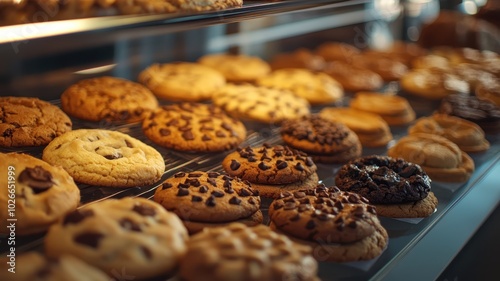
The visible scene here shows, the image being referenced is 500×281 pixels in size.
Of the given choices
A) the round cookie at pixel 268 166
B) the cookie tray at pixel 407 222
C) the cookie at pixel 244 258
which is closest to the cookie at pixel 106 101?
the cookie tray at pixel 407 222

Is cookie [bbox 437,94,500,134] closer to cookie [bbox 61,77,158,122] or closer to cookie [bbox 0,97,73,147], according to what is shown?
cookie [bbox 61,77,158,122]

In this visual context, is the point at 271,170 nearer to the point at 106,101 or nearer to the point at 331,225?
the point at 331,225

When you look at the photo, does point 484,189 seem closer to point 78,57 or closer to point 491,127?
point 491,127

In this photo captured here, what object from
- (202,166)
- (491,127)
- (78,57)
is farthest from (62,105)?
(491,127)

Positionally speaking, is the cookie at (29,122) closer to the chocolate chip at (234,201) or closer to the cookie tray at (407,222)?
the cookie tray at (407,222)

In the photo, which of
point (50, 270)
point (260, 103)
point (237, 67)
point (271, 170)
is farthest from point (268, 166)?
point (237, 67)

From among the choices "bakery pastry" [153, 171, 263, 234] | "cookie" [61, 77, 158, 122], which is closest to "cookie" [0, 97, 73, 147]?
"cookie" [61, 77, 158, 122]
